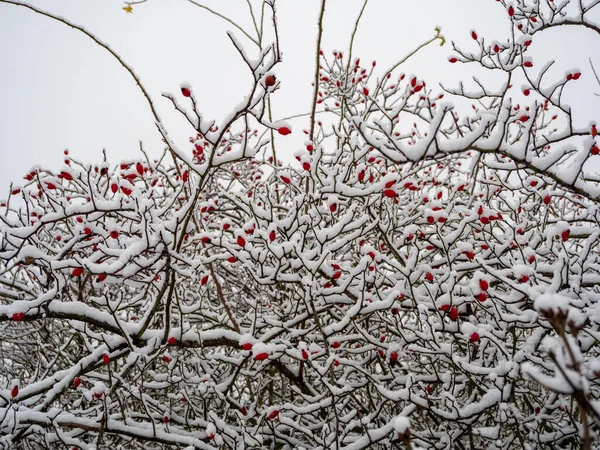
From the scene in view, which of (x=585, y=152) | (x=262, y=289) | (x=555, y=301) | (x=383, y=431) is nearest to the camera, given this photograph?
(x=555, y=301)

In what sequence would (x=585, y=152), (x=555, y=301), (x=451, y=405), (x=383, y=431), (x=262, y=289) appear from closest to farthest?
1. (x=555, y=301)
2. (x=585, y=152)
3. (x=383, y=431)
4. (x=451, y=405)
5. (x=262, y=289)

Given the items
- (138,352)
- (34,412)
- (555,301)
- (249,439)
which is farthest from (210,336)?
(555,301)

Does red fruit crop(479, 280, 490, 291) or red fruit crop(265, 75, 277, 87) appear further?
red fruit crop(479, 280, 490, 291)

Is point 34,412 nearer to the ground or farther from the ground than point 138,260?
nearer to the ground

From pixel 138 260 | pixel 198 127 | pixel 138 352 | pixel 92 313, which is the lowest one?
pixel 138 352

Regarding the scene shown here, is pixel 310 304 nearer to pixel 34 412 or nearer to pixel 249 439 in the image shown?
pixel 249 439

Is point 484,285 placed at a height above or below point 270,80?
below

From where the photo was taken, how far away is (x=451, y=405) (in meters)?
2.21

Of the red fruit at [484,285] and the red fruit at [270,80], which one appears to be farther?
the red fruit at [484,285]

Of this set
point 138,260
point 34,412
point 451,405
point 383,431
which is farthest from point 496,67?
point 34,412

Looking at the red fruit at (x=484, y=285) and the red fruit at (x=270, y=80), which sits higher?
the red fruit at (x=270, y=80)

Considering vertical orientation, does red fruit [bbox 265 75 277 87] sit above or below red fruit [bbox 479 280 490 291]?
above

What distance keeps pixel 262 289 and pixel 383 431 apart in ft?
7.12

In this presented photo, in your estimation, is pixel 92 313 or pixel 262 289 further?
pixel 262 289
